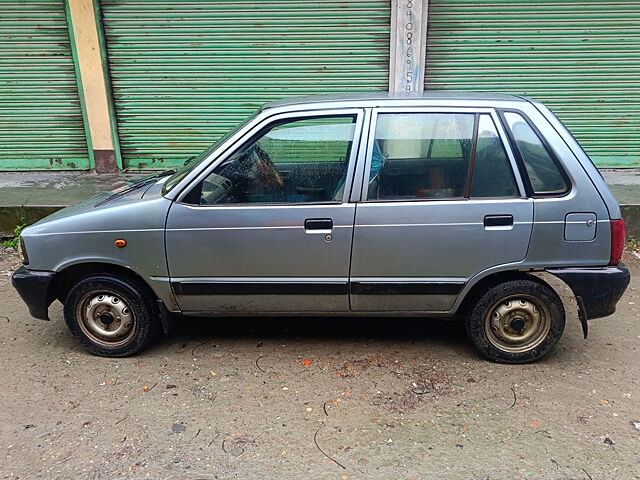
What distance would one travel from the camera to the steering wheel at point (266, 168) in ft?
11.1

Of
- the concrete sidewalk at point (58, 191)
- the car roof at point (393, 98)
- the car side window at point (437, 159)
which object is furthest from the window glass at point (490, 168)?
the concrete sidewalk at point (58, 191)

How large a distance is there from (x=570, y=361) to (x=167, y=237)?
9.27ft

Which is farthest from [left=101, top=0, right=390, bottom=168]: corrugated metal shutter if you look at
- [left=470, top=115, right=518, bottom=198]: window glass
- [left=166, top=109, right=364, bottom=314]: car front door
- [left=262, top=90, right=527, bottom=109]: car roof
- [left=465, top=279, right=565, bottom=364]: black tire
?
[left=465, top=279, right=565, bottom=364]: black tire

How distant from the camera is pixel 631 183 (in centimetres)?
706

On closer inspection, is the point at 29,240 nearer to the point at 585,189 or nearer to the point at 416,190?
the point at 416,190

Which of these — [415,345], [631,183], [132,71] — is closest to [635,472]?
[415,345]

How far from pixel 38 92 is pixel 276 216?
19.7 feet

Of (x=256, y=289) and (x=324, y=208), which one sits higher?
(x=324, y=208)

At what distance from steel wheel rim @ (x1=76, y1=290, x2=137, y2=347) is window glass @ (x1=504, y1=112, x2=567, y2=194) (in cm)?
277

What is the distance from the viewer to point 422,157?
3.30m

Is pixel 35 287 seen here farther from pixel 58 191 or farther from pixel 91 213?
pixel 58 191

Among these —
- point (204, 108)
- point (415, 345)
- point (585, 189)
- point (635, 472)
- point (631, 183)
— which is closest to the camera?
point (635, 472)

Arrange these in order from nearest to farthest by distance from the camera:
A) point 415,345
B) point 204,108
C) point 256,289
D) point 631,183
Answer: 1. point 256,289
2. point 415,345
3. point 631,183
4. point 204,108

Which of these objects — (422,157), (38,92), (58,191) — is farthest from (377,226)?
(38,92)
